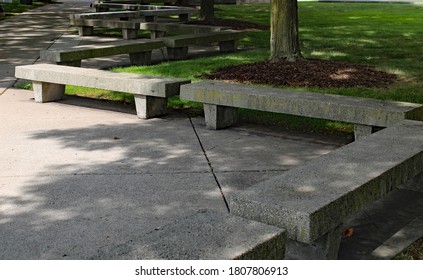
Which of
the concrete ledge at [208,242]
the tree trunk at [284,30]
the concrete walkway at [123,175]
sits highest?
the tree trunk at [284,30]

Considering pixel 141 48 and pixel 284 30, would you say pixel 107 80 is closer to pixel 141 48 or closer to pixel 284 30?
pixel 284 30

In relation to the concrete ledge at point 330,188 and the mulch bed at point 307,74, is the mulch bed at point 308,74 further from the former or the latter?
the concrete ledge at point 330,188

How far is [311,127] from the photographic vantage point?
29.3 feet

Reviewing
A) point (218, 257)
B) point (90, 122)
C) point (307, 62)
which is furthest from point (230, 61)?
point (218, 257)

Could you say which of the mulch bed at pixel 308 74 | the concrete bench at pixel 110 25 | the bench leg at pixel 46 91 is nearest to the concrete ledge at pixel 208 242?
the bench leg at pixel 46 91

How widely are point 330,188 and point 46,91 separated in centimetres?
678

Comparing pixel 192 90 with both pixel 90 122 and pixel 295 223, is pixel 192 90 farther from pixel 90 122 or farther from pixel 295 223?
pixel 295 223

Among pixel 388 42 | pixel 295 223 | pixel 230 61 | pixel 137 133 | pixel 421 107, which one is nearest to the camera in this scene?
pixel 295 223

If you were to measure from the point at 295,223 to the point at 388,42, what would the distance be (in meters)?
13.8

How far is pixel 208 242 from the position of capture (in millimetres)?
3906

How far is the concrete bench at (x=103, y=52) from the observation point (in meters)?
12.5

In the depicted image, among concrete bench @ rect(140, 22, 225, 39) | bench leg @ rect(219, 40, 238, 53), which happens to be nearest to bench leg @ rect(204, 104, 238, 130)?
bench leg @ rect(219, 40, 238, 53)

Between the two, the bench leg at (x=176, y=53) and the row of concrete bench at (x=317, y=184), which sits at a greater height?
the row of concrete bench at (x=317, y=184)

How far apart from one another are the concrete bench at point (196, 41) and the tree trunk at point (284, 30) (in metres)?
2.83
